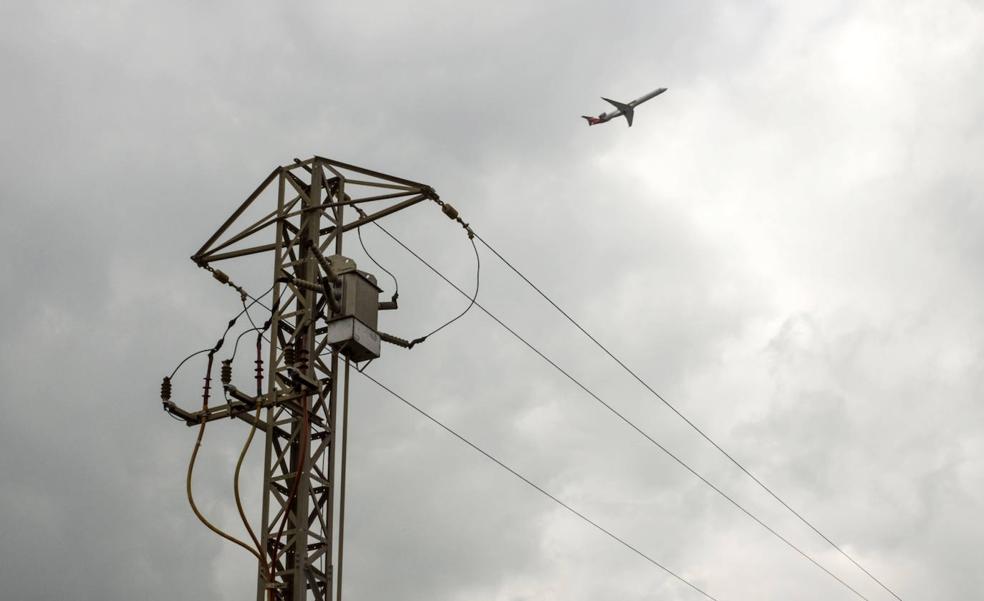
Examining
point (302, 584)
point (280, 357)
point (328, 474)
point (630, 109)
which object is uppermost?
point (630, 109)

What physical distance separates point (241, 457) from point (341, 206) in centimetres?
472

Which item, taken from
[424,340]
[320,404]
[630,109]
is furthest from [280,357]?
[630,109]

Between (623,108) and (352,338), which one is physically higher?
(623,108)

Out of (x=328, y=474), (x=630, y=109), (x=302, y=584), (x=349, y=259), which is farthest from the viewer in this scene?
(x=630, y=109)

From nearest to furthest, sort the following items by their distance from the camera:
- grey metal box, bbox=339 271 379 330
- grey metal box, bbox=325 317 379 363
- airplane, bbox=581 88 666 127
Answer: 1. grey metal box, bbox=325 317 379 363
2. grey metal box, bbox=339 271 379 330
3. airplane, bbox=581 88 666 127

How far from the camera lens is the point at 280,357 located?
17547 mm

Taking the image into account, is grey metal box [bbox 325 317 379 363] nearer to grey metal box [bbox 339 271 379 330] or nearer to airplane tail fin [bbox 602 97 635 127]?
grey metal box [bbox 339 271 379 330]

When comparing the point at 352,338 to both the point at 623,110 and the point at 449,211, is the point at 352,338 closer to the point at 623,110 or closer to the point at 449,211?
the point at 449,211

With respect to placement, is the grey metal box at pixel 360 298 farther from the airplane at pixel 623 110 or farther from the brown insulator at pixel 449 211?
the airplane at pixel 623 110

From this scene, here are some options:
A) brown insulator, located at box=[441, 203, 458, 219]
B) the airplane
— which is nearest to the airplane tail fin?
the airplane

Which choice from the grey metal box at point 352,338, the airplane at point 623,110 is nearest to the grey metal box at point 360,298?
the grey metal box at point 352,338

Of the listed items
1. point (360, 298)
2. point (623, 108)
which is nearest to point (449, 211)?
point (360, 298)

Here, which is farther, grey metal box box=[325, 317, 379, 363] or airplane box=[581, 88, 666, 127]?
airplane box=[581, 88, 666, 127]

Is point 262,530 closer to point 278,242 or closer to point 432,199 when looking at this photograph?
A: point 278,242
